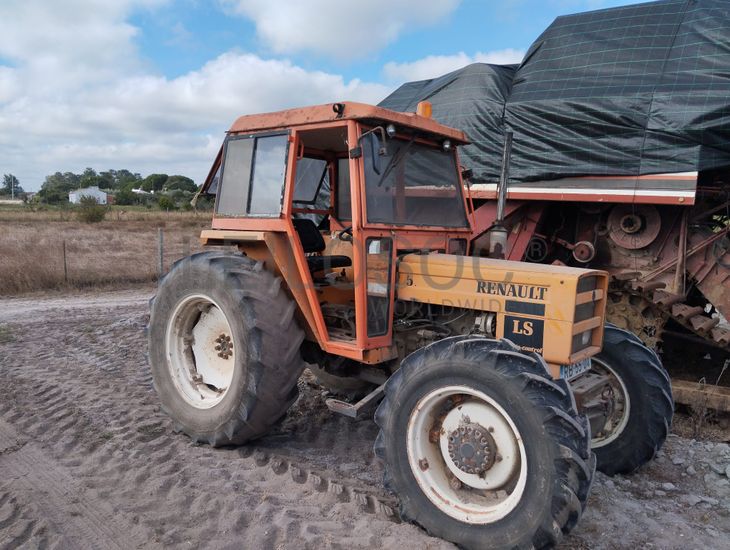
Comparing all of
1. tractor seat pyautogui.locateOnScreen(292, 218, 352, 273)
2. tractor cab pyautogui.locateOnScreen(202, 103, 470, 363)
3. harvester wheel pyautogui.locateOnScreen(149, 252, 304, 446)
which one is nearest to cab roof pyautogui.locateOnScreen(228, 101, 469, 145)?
tractor cab pyautogui.locateOnScreen(202, 103, 470, 363)

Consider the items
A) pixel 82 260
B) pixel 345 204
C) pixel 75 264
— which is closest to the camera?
pixel 345 204

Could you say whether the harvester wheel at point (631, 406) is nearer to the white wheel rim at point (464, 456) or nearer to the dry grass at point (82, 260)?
the white wheel rim at point (464, 456)

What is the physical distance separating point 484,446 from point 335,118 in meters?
2.43

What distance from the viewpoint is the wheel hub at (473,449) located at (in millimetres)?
3256

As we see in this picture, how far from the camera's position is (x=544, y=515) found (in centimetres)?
293

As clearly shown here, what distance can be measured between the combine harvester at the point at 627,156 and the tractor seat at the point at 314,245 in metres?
1.37

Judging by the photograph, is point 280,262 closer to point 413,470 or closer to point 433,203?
point 433,203

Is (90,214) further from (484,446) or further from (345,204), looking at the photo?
(484,446)

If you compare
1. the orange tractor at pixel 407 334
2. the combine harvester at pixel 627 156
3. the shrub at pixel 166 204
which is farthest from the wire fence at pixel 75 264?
the shrub at pixel 166 204

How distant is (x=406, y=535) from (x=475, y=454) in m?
0.61

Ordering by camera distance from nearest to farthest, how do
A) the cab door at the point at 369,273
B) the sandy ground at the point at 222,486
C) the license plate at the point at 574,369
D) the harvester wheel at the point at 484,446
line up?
the harvester wheel at the point at 484,446, the sandy ground at the point at 222,486, the license plate at the point at 574,369, the cab door at the point at 369,273

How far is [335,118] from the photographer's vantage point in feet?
13.4

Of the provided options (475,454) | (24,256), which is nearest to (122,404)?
(475,454)

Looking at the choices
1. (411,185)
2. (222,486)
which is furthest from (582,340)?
(222,486)
